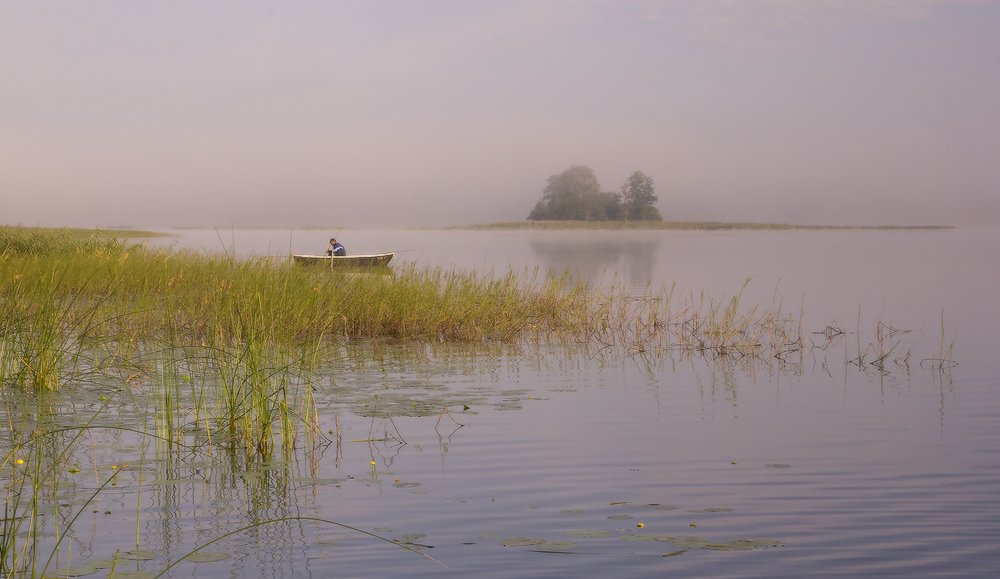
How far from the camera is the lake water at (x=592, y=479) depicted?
18.4 ft

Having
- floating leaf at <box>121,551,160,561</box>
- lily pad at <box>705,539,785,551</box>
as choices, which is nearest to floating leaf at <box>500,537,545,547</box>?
lily pad at <box>705,539,785,551</box>

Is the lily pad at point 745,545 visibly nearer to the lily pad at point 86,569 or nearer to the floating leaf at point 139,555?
the floating leaf at point 139,555

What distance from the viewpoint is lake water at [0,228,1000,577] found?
18.4ft

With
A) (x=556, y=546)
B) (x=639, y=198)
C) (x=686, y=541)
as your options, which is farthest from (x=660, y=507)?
(x=639, y=198)

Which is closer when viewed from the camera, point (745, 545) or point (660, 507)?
point (745, 545)

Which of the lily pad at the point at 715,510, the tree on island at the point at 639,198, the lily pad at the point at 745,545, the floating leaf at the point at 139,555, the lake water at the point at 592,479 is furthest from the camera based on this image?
the tree on island at the point at 639,198

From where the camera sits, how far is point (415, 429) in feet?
29.5

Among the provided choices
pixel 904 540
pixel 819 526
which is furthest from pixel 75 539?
pixel 904 540

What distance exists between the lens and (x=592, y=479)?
7.40m

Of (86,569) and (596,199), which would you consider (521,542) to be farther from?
(596,199)

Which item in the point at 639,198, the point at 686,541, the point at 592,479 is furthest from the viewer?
the point at 639,198

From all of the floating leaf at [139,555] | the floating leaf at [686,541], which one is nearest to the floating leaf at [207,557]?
the floating leaf at [139,555]

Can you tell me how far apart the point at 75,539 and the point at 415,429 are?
12.0ft

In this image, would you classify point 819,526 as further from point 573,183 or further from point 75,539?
point 573,183
